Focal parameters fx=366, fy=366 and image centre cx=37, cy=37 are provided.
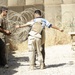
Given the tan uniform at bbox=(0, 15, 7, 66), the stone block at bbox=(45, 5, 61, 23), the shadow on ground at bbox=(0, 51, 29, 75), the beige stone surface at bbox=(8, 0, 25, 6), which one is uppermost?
the beige stone surface at bbox=(8, 0, 25, 6)

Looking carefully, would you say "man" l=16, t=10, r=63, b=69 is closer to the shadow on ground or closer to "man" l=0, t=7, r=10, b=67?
the shadow on ground

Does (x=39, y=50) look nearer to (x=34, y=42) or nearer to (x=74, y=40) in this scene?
(x=34, y=42)

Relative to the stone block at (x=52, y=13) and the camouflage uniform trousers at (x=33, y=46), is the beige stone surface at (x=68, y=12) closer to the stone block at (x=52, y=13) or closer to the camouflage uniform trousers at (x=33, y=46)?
the stone block at (x=52, y=13)

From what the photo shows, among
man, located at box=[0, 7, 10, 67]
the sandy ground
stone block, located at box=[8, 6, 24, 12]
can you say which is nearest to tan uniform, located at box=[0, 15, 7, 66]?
man, located at box=[0, 7, 10, 67]

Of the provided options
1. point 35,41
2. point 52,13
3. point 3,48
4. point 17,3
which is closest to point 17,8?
point 17,3

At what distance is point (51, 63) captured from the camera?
439 inches

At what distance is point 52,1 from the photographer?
1667 cm

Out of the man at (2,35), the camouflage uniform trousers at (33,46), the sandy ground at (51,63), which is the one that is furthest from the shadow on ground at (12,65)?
the camouflage uniform trousers at (33,46)

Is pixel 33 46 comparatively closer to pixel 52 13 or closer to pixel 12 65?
pixel 12 65

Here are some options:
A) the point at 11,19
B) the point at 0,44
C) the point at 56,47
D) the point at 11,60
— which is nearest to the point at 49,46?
the point at 56,47

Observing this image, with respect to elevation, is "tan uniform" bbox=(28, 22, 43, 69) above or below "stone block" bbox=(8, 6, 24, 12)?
below

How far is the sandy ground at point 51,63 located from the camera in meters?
9.64

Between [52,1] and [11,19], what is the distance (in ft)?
7.39

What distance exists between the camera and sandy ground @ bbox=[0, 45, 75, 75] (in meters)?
9.64
